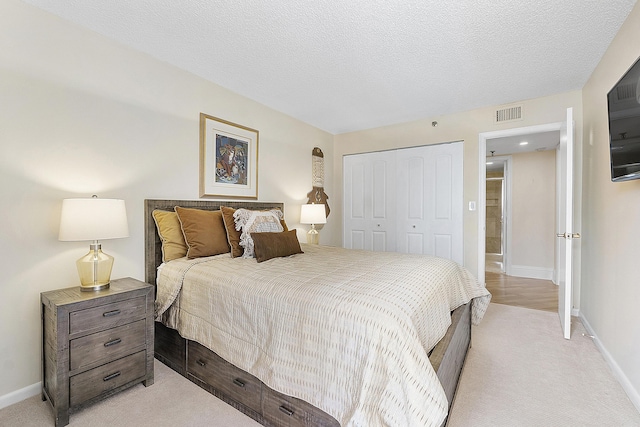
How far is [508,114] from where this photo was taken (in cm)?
341

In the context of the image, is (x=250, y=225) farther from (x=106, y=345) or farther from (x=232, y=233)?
(x=106, y=345)

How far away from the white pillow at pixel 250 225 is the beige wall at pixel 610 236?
101 inches

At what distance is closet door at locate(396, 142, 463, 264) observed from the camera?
3.76 metres

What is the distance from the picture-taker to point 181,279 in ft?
6.58

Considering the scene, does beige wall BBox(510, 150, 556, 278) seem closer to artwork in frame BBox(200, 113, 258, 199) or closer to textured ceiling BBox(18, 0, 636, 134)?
textured ceiling BBox(18, 0, 636, 134)

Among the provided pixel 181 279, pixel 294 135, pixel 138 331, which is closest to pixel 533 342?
pixel 181 279

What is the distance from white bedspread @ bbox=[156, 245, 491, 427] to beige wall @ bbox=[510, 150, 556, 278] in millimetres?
3943

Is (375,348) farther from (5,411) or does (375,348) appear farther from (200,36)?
(200,36)

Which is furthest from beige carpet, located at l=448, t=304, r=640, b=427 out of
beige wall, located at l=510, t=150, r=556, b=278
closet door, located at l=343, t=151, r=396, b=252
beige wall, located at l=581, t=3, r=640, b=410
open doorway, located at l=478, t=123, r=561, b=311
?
beige wall, located at l=510, t=150, r=556, b=278

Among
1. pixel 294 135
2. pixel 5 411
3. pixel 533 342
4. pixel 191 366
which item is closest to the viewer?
pixel 5 411

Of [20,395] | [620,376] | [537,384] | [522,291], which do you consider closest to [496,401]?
[537,384]

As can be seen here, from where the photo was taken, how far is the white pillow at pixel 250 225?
2395 mm

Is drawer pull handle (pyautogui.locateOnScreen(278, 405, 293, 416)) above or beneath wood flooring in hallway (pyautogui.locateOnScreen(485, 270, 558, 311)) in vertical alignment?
above

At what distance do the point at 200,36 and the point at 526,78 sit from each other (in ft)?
9.70
